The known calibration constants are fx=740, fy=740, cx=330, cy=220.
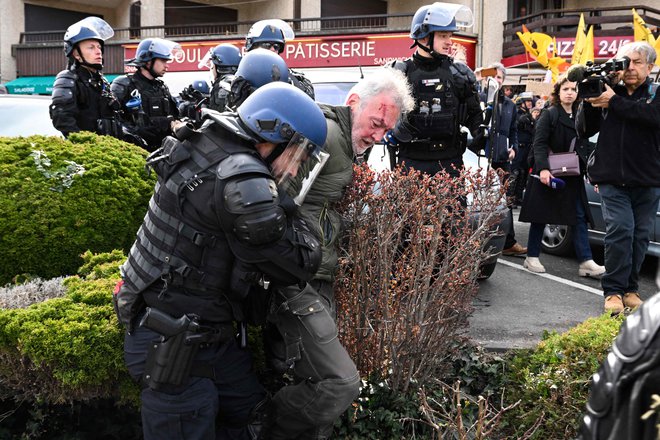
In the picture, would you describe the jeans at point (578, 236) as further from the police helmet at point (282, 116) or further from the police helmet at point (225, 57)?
the police helmet at point (282, 116)

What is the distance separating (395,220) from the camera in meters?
3.48

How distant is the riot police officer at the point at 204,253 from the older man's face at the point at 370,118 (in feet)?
2.17

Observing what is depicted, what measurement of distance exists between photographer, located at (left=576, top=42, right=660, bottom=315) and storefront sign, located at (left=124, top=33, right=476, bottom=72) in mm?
17251

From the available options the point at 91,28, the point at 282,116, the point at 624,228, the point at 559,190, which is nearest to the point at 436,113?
the point at 624,228

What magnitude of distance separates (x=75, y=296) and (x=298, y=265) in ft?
4.14

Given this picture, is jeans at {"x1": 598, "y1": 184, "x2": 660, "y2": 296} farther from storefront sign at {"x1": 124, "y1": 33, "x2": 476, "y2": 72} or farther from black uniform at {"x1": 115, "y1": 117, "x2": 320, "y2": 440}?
storefront sign at {"x1": 124, "y1": 33, "x2": 476, "y2": 72}

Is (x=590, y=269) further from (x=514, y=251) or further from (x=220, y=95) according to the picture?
(x=220, y=95)

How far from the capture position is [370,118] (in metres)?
3.46

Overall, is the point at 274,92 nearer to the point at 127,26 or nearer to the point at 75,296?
the point at 75,296

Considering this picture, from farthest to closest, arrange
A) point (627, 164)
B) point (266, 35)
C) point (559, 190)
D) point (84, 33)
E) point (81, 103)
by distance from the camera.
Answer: point (559, 190) < point (266, 35) < point (81, 103) < point (84, 33) < point (627, 164)

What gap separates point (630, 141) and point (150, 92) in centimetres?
421

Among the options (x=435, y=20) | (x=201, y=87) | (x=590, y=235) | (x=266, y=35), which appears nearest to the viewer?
(x=435, y=20)

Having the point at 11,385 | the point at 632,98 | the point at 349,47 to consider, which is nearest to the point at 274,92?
the point at 11,385

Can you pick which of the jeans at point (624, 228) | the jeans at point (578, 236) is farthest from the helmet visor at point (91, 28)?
the jeans at point (578, 236)
